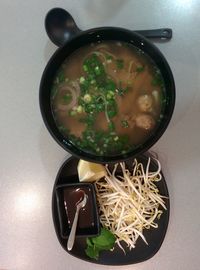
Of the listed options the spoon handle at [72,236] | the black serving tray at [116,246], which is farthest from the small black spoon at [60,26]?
the spoon handle at [72,236]

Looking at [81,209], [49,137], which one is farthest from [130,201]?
[49,137]

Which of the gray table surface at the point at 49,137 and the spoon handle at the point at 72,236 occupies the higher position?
the gray table surface at the point at 49,137

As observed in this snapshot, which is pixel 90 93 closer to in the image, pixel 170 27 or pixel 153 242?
pixel 170 27

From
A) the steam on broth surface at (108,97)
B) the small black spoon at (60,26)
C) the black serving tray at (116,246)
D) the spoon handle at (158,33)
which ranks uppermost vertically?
the small black spoon at (60,26)

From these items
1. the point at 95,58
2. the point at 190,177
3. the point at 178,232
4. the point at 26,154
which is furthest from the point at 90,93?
the point at 178,232

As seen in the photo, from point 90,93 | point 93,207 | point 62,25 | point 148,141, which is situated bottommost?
point 93,207

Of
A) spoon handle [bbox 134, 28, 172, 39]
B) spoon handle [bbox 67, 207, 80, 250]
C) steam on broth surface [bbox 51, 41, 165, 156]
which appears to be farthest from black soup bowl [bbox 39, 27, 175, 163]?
spoon handle [bbox 67, 207, 80, 250]

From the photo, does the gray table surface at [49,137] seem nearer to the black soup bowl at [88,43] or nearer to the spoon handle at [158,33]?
the spoon handle at [158,33]
